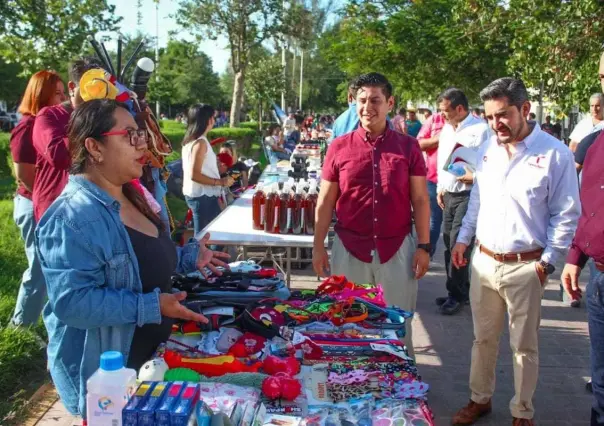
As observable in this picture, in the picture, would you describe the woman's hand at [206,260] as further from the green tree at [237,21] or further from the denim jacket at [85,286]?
the green tree at [237,21]

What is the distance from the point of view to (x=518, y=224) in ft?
11.2

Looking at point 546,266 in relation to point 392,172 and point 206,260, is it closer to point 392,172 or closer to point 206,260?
point 392,172

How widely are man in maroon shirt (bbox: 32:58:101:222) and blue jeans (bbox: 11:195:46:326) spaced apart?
505mm

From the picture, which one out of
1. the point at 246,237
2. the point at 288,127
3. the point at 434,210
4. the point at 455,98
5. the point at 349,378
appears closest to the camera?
the point at 349,378

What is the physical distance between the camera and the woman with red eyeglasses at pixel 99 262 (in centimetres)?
212

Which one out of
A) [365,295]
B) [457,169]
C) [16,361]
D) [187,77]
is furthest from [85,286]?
[187,77]

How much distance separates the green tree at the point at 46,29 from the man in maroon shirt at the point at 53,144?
277 inches

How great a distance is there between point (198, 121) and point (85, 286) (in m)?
4.35

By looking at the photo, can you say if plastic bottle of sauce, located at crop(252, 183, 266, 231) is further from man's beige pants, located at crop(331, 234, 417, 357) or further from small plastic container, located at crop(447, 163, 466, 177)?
small plastic container, located at crop(447, 163, 466, 177)

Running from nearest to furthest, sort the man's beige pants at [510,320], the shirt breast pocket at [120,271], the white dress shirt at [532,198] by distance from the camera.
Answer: the shirt breast pocket at [120,271]
the white dress shirt at [532,198]
the man's beige pants at [510,320]

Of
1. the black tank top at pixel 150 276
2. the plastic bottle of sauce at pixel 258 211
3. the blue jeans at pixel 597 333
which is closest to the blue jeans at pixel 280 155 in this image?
the plastic bottle of sauce at pixel 258 211

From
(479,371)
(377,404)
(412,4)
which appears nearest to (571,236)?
(479,371)

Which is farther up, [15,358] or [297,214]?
[297,214]

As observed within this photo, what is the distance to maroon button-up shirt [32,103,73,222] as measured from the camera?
3.86m
